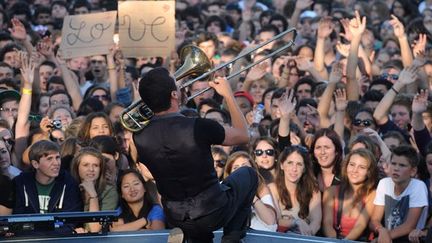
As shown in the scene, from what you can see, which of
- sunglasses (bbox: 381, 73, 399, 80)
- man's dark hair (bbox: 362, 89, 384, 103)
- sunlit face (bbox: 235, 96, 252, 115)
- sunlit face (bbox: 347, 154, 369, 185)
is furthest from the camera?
sunglasses (bbox: 381, 73, 399, 80)

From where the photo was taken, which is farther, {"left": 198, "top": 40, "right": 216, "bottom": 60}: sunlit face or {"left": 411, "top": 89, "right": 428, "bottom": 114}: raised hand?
{"left": 198, "top": 40, "right": 216, "bottom": 60}: sunlit face

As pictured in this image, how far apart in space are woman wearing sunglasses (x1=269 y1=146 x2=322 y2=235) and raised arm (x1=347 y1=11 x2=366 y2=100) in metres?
2.98

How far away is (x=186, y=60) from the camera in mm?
9164

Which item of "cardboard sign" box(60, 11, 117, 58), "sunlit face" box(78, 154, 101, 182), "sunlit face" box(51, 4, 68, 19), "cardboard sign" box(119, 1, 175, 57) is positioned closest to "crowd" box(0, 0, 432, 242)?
"sunlit face" box(78, 154, 101, 182)

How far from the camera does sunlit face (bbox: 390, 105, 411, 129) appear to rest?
42.7 feet

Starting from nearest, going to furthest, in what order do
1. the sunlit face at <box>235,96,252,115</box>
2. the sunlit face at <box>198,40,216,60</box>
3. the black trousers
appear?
the black trousers → the sunlit face at <box>235,96,252,115</box> → the sunlit face at <box>198,40,216,60</box>

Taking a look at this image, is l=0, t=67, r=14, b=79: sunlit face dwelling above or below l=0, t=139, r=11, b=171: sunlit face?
above

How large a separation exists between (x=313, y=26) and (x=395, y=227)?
25.5ft

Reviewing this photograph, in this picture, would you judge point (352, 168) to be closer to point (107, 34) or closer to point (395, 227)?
point (395, 227)

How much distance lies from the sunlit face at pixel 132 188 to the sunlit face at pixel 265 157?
115 centimetres

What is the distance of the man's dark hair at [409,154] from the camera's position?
10555 mm

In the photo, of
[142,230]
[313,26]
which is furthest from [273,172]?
[313,26]

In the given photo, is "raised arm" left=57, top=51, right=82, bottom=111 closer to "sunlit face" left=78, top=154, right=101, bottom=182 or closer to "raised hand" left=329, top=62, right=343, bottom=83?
"raised hand" left=329, top=62, right=343, bottom=83

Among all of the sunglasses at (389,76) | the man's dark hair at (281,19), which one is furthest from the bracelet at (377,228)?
the man's dark hair at (281,19)
